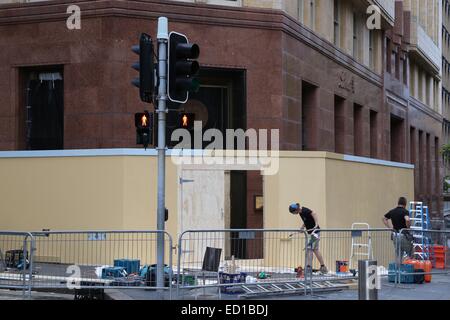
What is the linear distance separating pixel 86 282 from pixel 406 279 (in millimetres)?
6769

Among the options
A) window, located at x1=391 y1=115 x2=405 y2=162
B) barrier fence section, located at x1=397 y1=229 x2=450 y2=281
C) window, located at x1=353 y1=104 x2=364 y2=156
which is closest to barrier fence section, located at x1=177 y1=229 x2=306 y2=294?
barrier fence section, located at x1=397 y1=229 x2=450 y2=281

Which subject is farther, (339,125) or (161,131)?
(339,125)

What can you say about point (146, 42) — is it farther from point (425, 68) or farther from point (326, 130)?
point (425, 68)

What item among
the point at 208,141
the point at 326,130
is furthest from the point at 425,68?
the point at 208,141

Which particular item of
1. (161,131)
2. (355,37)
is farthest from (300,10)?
(161,131)

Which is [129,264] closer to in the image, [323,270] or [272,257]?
[272,257]

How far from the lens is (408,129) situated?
130 feet

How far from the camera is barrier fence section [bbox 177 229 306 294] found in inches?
515

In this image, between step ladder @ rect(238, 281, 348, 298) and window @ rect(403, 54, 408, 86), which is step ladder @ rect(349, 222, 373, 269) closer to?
step ladder @ rect(238, 281, 348, 298)

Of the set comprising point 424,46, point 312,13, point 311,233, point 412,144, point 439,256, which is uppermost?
point 424,46

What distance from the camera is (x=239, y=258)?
1485 cm

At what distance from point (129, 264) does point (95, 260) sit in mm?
737

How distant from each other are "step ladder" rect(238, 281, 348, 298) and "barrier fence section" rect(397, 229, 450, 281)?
1.96m
